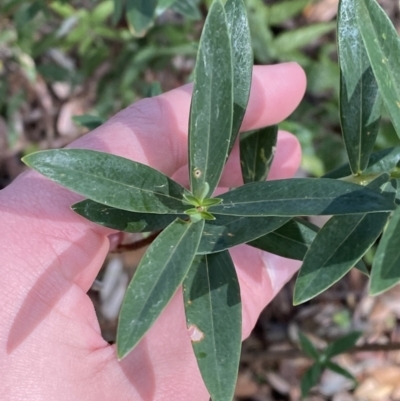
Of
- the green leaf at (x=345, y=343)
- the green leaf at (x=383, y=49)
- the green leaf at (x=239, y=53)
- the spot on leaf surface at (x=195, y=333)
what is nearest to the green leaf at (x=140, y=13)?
the green leaf at (x=239, y=53)

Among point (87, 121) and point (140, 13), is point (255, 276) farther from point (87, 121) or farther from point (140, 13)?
point (140, 13)

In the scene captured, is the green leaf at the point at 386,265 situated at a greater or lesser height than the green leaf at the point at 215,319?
greater

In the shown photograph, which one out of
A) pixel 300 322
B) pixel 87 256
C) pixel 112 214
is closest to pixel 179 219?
pixel 112 214

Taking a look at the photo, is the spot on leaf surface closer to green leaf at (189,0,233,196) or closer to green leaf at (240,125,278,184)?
green leaf at (189,0,233,196)

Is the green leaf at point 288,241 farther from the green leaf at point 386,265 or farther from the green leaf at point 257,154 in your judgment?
the green leaf at point 386,265

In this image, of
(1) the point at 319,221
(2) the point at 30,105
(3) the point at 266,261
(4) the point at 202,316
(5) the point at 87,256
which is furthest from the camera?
(2) the point at 30,105

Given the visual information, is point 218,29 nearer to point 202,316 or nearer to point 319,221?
point 202,316
